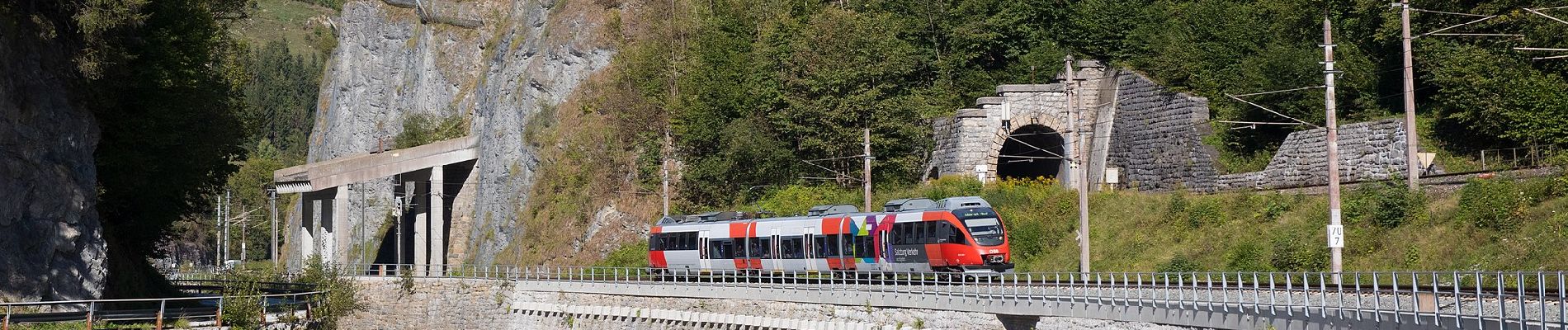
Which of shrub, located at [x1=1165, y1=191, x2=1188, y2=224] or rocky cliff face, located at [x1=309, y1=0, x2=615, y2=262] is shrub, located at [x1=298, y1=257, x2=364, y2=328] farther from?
shrub, located at [x1=1165, y1=191, x2=1188, y2=224]

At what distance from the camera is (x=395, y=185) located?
92.1m

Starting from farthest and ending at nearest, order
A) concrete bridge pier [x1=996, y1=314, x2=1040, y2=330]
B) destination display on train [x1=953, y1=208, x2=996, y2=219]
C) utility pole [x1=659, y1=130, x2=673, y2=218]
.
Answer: utility pole [x1=659, y1=130, x2=673, y2=218], destination display on train [x1=953, y1=208, x2=996, y2=219], concrete bridge pier [x1=996, y1=314, x2=1040, y2=330]

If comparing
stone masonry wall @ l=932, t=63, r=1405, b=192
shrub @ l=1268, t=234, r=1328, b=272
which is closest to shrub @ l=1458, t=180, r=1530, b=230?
shrub @ l=1268, t=234, r=1328, b=272

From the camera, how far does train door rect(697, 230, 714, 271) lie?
4862cm

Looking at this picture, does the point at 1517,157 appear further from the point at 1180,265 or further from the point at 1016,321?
the point at 1016,321

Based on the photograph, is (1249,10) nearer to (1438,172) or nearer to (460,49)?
(1438,172)

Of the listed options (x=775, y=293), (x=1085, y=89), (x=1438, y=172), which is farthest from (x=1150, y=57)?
(x=775, y=293)

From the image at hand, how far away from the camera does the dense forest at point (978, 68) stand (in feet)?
135

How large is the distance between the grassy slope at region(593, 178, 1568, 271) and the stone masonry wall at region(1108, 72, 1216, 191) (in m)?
1.68

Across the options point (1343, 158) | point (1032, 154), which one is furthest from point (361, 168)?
point (1343, 158)

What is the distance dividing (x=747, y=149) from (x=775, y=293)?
2354 centimetres

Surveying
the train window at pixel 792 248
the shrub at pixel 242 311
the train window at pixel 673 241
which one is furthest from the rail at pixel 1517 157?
the shrub at pixel 242 311

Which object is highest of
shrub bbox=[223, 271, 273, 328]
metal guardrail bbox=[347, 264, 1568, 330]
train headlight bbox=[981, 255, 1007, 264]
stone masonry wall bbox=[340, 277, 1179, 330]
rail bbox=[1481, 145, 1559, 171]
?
rail bbox=[1481, 145, 1559, 171]

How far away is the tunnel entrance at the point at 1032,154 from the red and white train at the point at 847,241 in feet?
49.3
